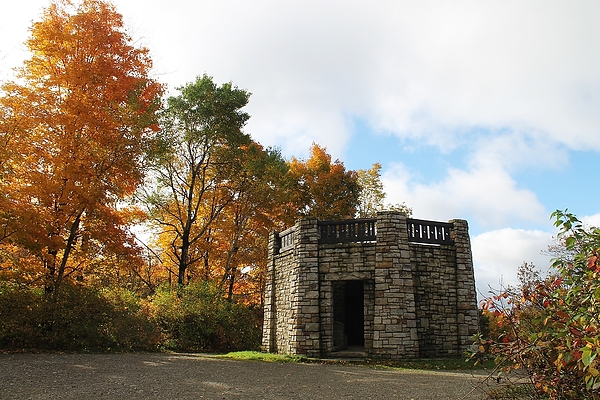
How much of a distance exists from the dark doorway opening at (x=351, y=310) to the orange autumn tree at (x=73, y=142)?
7.39 m

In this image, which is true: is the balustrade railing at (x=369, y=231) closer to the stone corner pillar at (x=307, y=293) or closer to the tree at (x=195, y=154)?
the stone corner pillar at (x=307, y=293)

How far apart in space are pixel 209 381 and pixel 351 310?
383 inches

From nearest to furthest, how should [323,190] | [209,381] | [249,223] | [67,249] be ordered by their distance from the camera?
[209,381] → [67,249] → [249,223] → [323,190]

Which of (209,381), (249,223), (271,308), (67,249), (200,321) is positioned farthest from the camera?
(249,223)

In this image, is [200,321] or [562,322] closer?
[562,322]

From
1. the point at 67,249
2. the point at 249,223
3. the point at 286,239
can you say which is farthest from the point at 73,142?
the point at 249,223

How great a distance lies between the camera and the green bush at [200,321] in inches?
666

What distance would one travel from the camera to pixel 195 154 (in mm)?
22156

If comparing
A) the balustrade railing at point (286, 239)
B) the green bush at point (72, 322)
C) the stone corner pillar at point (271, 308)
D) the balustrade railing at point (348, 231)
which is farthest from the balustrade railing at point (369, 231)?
the green bush at point (72, 322)

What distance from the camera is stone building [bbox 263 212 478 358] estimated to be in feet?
41.4

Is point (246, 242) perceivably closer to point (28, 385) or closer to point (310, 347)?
point (310, 347)

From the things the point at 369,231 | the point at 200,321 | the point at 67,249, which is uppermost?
the point at 369,231

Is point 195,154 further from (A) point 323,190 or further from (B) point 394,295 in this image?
(B) point 394,295

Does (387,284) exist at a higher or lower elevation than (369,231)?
lower
